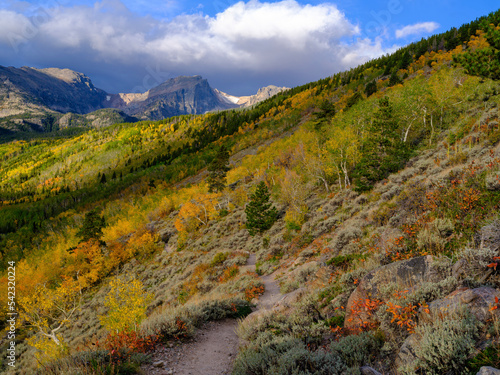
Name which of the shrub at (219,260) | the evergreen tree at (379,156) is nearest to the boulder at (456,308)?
the evergreen tree at (379,156)

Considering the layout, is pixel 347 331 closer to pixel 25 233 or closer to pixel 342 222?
pixel 342 222

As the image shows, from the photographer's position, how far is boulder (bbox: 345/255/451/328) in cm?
612

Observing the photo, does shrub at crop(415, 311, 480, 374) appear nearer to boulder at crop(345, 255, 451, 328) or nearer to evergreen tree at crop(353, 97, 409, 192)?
boulder at crop(345, 255, 451, 328)

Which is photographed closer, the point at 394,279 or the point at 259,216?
the point at 394,279

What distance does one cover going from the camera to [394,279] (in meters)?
6.60

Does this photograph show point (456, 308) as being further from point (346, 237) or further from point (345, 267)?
point (346, 237)

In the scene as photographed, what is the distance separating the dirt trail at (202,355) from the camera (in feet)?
22.4

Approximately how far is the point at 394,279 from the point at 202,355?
6.52 metres

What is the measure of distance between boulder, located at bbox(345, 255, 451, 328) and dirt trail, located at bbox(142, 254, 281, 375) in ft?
13.6

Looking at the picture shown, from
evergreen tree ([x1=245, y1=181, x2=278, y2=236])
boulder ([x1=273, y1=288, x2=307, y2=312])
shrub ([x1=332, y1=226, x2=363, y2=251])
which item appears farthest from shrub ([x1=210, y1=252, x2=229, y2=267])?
boulder ([x1=273, y1=288, x2=307, y2=312])

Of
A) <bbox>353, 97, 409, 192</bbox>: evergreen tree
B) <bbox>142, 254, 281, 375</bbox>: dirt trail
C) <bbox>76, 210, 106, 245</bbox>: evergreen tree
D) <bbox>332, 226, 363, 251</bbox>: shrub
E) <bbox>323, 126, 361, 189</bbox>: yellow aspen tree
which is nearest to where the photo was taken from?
<bbox>142, 254, 281, 375</bbox>: dirt trail

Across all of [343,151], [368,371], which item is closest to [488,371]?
[368,371]

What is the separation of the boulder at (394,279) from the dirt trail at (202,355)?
13.6 feet

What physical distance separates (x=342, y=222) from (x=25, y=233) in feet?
522
